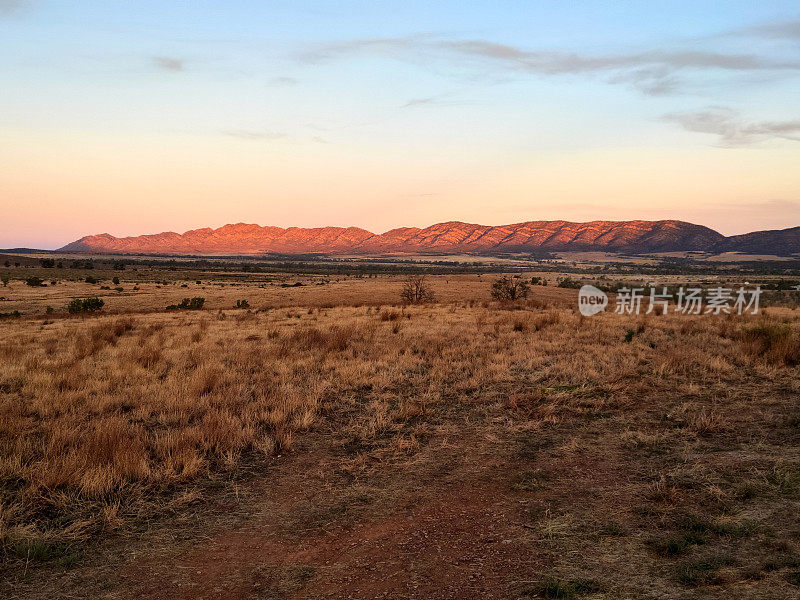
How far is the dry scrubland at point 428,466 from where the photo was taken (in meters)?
4.06

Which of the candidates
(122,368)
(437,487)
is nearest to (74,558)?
(437,487)

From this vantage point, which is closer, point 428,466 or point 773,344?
point 428,466

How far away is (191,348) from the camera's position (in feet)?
46.2

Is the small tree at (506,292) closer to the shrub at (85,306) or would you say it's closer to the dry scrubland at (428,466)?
the dry scrubland at (428,466)

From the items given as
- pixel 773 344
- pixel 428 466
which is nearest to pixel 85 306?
pixel 428 466

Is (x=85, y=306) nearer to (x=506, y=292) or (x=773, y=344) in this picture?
(x=506, y=292)

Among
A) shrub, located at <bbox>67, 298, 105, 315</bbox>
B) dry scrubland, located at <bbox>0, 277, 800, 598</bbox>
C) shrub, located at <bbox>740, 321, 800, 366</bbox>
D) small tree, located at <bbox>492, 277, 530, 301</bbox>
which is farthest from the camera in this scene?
small tree, located at <bbox>492, 277, 530, 301</bbox>

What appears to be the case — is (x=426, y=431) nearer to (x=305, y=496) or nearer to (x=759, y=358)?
(x=305, y=496)

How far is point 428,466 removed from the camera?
636 cm

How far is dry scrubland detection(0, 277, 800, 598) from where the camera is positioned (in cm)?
406

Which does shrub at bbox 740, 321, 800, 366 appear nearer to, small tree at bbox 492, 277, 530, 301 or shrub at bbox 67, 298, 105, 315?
small tree at bbox 492, 277, 530, 301

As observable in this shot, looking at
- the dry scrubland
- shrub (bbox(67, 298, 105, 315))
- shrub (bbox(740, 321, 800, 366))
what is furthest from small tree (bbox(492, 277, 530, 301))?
shrub (bbox(67, 298, 105, 315))

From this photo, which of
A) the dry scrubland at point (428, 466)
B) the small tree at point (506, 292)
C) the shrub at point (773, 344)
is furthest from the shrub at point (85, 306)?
the shrub at point (773, 344)

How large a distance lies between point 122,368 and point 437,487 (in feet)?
28.7
